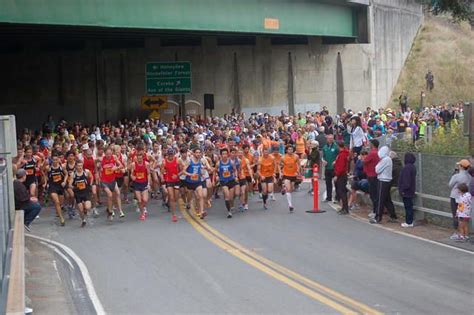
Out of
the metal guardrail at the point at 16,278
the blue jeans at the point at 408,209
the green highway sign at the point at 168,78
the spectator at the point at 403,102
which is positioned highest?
the green highway sign at the point at 168,78

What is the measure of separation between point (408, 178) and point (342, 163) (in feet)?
8.03

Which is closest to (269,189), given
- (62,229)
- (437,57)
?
(62,229)

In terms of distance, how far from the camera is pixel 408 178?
17.9 m

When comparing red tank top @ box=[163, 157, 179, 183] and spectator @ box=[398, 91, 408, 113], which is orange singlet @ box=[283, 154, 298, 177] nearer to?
red tank top @ box=[163, 157, 179, 183]

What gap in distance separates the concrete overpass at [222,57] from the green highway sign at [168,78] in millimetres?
1967

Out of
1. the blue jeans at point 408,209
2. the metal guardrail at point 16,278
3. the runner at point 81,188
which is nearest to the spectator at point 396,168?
the blue jeans at point 408,209

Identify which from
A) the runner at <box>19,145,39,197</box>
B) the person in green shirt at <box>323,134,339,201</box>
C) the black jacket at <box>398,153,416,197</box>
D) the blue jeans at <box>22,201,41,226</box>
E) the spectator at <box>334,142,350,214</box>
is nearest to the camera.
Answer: the black jacket at <box>398,153,416,197</box>

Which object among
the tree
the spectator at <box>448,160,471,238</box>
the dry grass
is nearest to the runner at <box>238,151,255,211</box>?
the spectator at <box>448,160,471,238</box>

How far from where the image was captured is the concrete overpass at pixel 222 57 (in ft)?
106

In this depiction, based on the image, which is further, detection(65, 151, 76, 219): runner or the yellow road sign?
the yellow road sign

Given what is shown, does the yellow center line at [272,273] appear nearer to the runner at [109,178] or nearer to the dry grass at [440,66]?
the runner at [109,178]

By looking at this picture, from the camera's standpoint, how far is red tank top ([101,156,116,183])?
20406mm

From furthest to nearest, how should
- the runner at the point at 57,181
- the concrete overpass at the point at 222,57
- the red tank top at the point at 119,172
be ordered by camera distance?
the concrete overpass at the point at 222,57
the red tank top at the point at 119,172
the runner at the point at 57,181

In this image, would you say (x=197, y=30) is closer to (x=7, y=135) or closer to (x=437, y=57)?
(x=7, y=135)
